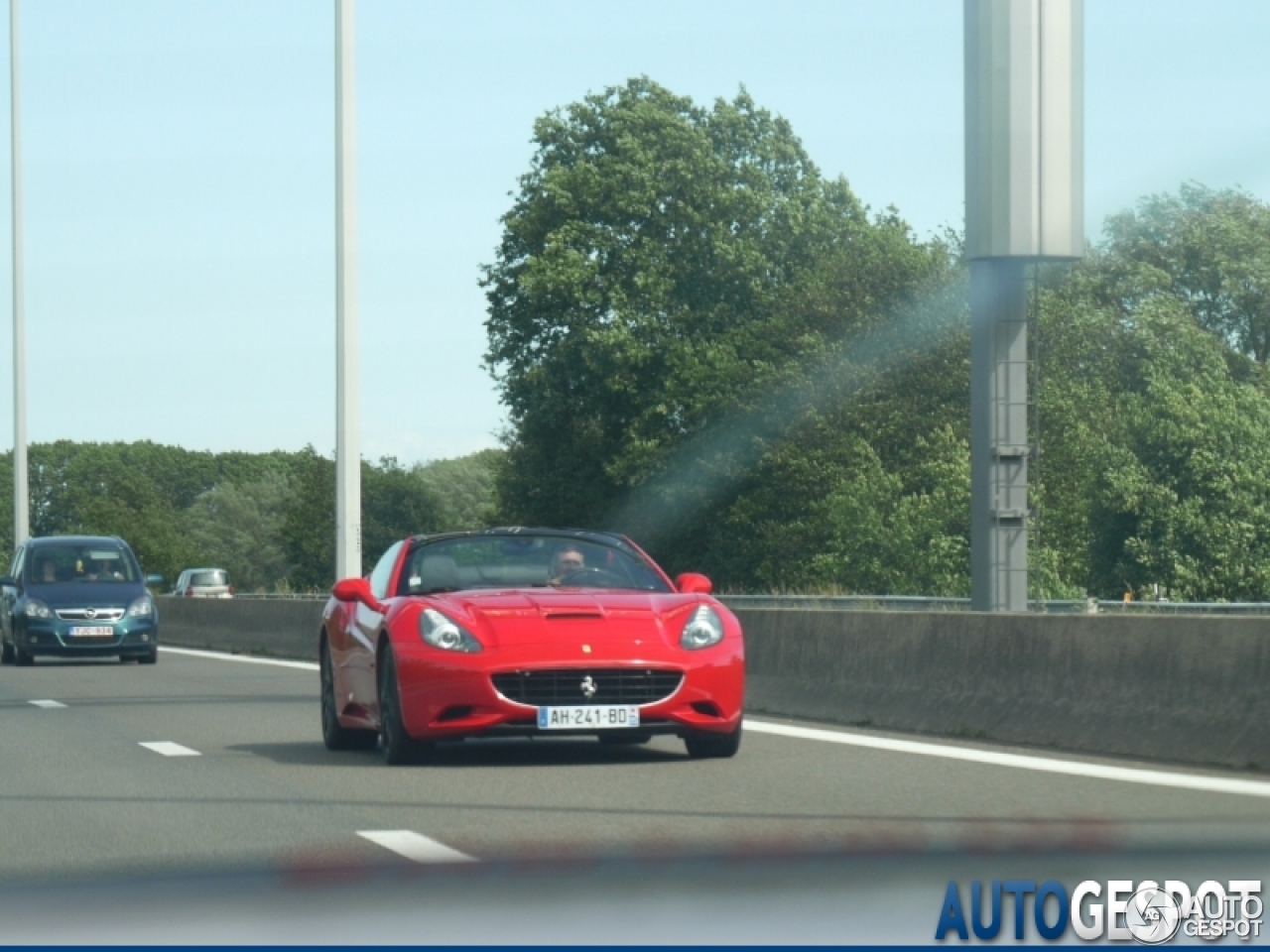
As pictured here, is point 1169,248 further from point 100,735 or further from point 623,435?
point 100,735

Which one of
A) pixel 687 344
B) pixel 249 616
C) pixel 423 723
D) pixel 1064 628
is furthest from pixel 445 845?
pixel 687 344

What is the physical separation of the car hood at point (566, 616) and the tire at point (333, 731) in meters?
1.46

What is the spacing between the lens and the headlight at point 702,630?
486 inches

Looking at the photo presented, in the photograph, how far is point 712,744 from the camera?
1271 cm

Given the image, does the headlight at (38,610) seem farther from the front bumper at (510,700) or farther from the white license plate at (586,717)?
the white license plate at (586,717)

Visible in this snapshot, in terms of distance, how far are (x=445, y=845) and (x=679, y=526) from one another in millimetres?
55064

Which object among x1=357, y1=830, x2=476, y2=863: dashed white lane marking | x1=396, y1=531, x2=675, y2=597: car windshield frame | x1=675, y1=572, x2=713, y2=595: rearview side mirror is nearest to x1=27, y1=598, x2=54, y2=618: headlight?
x1=396, y1=531, x2=675, y2=597: car windshield frame

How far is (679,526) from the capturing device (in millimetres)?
63875

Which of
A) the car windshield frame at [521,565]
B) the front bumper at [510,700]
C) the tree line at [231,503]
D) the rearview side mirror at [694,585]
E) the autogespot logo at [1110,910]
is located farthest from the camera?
the tree line at [231,503]

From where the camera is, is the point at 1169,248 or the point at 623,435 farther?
the point at 1169,248

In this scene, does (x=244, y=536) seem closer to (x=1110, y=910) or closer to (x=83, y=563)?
(x=83, y=563)

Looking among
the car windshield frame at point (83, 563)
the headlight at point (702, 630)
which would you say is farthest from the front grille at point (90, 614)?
the headlight at point (702, 630)

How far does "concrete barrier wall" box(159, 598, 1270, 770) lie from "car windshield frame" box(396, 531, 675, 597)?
2.03 m

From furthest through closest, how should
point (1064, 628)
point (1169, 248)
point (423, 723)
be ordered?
1. point (1169, 248)
2. point (1064, 628)
3. point (423, 723)
